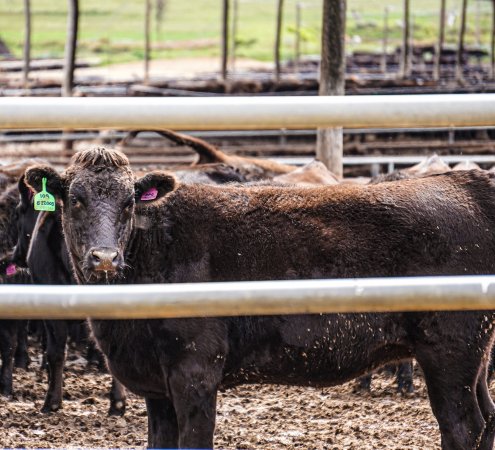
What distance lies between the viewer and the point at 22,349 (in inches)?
370

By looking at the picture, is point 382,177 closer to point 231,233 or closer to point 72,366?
point 72,366

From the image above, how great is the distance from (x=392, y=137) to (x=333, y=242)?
15495 millimetres

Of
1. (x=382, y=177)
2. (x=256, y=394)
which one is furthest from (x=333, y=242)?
(x=382, y=177)

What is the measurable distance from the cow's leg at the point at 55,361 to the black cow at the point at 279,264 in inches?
111

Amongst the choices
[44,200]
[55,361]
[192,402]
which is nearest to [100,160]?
[44,200]

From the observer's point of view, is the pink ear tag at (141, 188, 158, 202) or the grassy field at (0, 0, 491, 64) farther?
the grassy field at (0, 0, 491, 64)

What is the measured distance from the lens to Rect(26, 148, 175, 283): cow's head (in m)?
4.92

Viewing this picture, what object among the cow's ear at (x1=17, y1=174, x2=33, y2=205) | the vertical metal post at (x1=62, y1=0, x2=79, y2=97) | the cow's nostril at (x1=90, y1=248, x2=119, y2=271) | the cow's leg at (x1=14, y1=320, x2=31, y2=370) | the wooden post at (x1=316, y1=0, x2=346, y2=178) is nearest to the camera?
the cow's nostril at (x1=90, y1=248, x2=119, y2=271)

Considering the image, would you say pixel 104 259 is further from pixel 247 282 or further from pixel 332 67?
pixel 332 67

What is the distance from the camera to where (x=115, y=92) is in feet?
81.0

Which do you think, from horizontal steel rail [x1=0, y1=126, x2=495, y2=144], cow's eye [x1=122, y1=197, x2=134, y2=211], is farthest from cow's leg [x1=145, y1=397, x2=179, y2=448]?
horizontal steel rail [x1=0, y1=126, x2=495, y2=144]

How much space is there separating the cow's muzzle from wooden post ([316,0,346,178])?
685 centimetres

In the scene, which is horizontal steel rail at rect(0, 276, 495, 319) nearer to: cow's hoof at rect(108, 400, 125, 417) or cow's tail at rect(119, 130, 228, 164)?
cow's hoof at rect(108, 400, 125, 417)

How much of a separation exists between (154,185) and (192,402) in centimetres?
111
